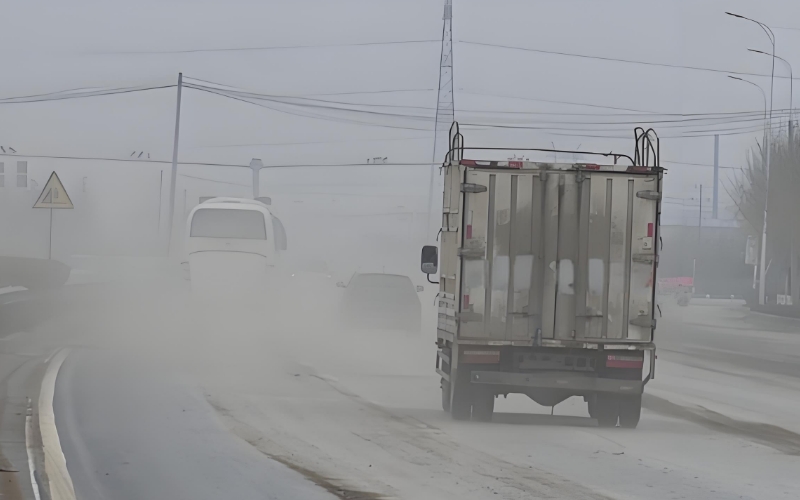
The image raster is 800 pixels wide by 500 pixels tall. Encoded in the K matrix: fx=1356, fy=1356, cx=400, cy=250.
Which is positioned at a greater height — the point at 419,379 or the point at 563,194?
the point at 563,194

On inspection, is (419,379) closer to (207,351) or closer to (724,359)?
(207,351)

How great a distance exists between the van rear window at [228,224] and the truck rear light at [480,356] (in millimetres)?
19232

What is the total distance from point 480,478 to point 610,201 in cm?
466

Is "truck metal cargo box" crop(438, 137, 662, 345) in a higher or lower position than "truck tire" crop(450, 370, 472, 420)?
higher

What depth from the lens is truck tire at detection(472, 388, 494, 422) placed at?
14203 millimetres

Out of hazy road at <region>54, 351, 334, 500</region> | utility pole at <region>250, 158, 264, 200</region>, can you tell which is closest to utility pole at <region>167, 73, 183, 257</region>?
utility pole at <region>250, 158, 264, 200</region>

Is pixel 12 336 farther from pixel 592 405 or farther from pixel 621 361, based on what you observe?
pixel 621 361

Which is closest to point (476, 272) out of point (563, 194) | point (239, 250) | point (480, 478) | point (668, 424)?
point (563, 194)

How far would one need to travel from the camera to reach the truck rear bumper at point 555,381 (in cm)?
1379

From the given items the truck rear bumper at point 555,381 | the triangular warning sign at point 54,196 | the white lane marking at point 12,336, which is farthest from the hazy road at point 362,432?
the triangular warning sign at point 54,196

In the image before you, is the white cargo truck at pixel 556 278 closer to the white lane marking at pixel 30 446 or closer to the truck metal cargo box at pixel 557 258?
the truck metal cargo box at pixel 557 258

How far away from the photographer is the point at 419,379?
65.1 feet

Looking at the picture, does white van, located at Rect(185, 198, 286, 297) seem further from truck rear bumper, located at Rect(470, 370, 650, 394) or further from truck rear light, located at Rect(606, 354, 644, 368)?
Answer: truck rear light, located at Rect(606, 354, 644, 368)

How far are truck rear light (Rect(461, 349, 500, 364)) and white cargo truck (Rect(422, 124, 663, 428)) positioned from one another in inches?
0.4
